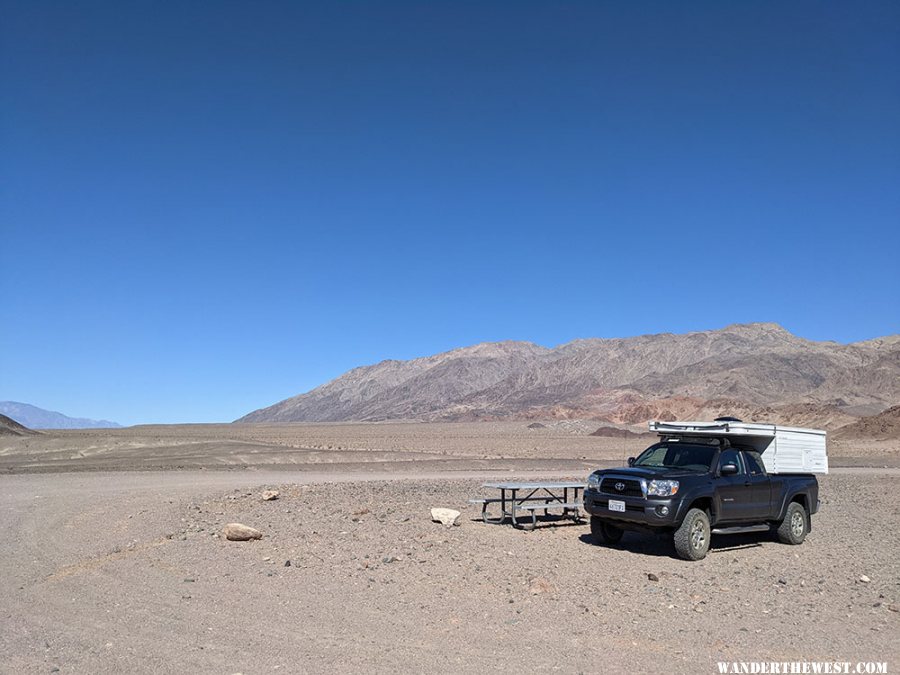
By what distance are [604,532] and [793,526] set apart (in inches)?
142

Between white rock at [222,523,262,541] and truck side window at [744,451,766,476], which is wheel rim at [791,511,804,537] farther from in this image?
white rock at [222,523,262,541]

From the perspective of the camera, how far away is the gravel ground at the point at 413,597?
21.6 ft

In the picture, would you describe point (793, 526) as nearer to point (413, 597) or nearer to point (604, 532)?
point (604, 532)

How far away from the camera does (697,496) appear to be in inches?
442

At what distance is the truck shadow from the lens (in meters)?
12.0

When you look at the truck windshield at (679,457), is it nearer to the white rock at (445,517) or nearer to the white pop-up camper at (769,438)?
the white pop-up camper at (769,438)

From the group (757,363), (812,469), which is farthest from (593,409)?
(812,469)

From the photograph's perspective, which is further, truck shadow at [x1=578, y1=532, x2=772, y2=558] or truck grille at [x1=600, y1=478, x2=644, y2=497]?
truck shadow at [x1=578, y1=532, x2=772, y2=558]

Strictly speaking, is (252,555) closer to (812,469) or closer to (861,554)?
(861,554)

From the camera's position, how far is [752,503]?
12227 millimetres

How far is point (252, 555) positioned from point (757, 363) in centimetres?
15427

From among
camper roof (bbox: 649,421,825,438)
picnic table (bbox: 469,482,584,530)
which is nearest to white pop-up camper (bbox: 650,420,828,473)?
camper roof (bbox: 649,421,825,438)

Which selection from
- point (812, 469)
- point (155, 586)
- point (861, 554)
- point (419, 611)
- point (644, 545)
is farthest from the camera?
point (812, 469)

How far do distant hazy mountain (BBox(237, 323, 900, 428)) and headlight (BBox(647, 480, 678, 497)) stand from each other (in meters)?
77.7
